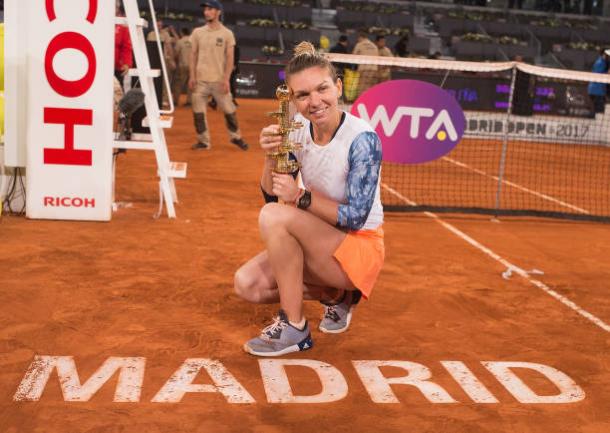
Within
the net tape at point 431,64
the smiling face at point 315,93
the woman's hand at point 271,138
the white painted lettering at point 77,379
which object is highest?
the net tape at point 431,64

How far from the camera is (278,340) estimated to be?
15.5 ft

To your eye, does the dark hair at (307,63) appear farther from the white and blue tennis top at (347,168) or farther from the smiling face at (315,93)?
the white and blue tennis top at (347,168)

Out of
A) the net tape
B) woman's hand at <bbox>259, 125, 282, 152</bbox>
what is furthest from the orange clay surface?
the net tape

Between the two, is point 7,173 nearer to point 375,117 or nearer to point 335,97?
point 375,117

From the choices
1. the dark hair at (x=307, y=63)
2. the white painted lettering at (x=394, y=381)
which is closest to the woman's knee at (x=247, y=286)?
the white painted lettering at (x=394, y=381)

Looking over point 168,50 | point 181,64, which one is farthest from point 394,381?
point 168,50

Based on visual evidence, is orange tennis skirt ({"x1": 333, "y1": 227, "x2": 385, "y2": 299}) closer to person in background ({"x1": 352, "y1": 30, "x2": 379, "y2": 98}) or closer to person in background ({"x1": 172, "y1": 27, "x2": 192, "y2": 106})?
person in background ({"x1": 352, "y1": 30, "x2": 379, "y2": 98})

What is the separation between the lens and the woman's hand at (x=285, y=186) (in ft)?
14.3

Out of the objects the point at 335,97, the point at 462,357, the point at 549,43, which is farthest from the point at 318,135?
the point at 549,43

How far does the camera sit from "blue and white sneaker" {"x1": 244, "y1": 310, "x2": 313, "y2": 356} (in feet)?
15.5

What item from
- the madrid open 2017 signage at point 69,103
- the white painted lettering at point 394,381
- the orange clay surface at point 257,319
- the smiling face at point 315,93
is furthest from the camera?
the madrid open 2017 signage at point 69,103

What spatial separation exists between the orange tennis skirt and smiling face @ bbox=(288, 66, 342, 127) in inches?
27.4

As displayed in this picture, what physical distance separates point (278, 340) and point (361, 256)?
66cm

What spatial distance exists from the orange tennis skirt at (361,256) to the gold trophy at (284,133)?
1.90ft
